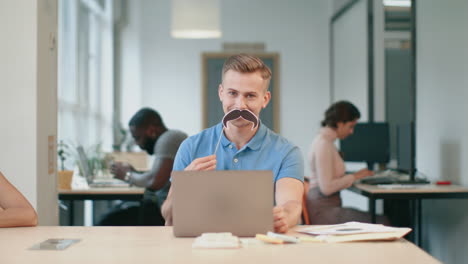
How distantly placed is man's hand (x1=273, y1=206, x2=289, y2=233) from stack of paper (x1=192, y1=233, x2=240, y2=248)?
21cm

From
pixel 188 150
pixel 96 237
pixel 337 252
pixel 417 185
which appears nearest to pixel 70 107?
pixel 417 185

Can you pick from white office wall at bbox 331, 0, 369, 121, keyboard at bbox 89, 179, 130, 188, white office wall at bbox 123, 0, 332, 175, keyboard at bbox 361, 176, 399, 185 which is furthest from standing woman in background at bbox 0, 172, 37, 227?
white office wall at bbox 123, 0, 332, 175

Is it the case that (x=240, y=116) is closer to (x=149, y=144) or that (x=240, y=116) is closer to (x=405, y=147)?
(x=149, y=144)

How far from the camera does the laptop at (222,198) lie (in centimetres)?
175

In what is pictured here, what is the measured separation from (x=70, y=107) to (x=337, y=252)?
17.0ft

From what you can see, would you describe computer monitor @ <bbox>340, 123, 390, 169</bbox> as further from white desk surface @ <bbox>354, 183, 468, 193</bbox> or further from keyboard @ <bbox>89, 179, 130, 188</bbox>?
keyboard @ <bbox>89, 179, 130, 188</bbox>

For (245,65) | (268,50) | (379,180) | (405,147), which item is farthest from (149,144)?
(268,50)

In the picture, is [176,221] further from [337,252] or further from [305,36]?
[305,36]

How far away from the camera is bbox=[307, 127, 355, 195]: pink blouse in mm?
4574

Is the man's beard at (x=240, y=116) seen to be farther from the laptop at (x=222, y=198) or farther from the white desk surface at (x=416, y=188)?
the white desk surface at (x=416, y=188)

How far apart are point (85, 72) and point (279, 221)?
18.6ft

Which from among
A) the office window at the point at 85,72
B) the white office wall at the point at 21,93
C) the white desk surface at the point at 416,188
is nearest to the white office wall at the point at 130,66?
the office window at the point at 85,72

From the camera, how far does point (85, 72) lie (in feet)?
23.6

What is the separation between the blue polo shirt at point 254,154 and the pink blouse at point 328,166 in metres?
2.26
